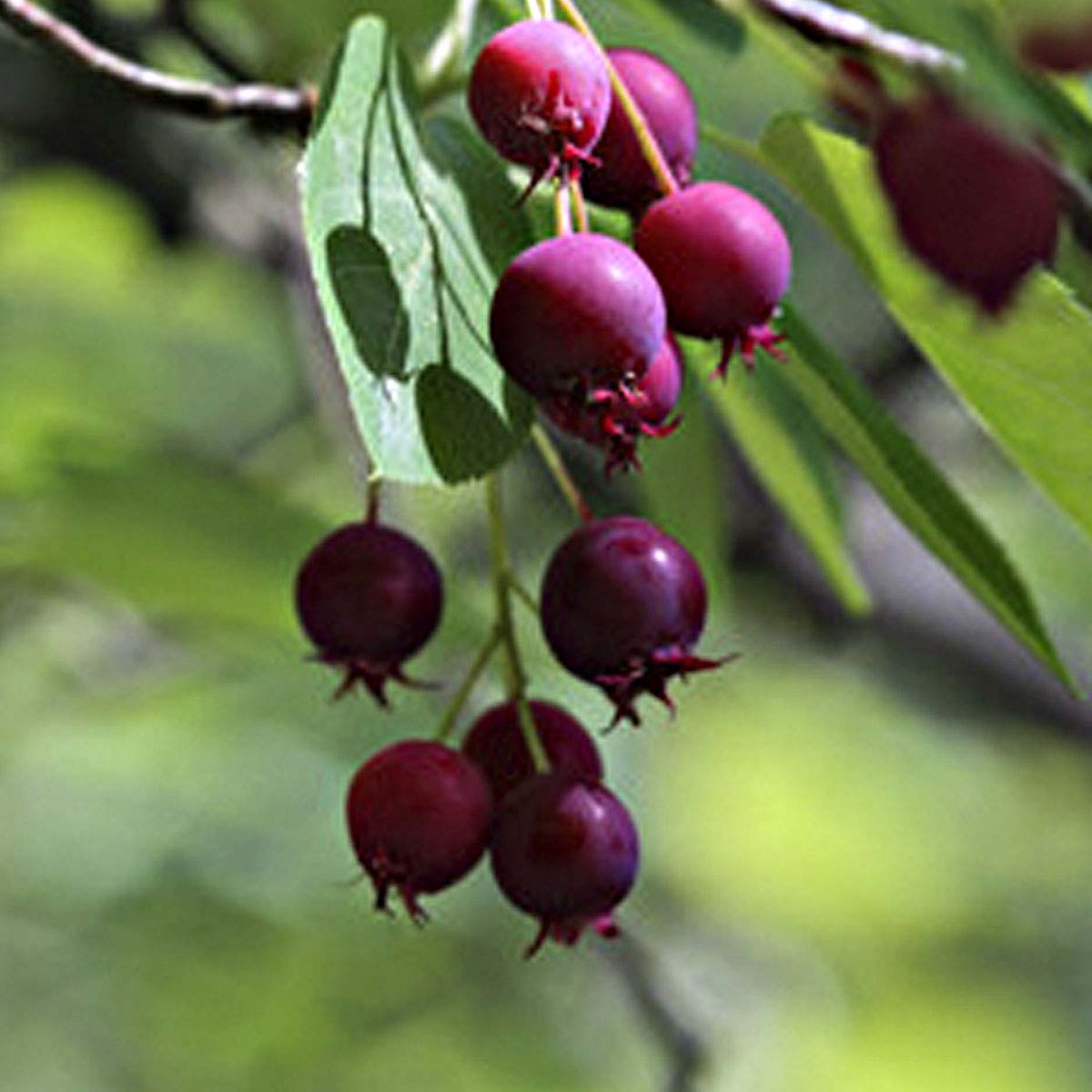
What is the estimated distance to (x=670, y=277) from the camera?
1007 millimetres

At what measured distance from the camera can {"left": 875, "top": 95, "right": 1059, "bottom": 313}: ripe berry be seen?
28.5 inches

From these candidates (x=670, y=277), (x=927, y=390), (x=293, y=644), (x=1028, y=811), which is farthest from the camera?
(x=1028, y=811)

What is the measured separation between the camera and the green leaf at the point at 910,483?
3.83 ft

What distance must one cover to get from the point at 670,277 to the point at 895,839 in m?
3.20

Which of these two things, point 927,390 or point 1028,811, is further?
point 1028,811

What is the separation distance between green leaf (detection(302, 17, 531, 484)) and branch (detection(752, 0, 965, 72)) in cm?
17

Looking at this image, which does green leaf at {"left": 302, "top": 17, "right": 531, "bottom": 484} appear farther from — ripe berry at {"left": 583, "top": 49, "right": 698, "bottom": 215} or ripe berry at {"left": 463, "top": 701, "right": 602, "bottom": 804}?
ripe berry at {"left": 463, "top": 701, "right": 602, "bottom": 804}

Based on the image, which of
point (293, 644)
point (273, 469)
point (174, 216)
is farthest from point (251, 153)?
point (293, 644)

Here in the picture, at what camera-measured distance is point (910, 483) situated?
1.18m

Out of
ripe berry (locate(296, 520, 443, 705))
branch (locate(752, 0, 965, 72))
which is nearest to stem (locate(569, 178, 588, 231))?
branch (locate(752, 0, 965, 72))

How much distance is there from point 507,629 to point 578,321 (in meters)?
0.38

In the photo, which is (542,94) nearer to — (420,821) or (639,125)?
(639,125)

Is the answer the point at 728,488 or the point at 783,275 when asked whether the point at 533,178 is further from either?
the point at 728,488

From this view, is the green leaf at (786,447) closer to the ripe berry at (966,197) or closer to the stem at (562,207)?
the stem at (562,207)
